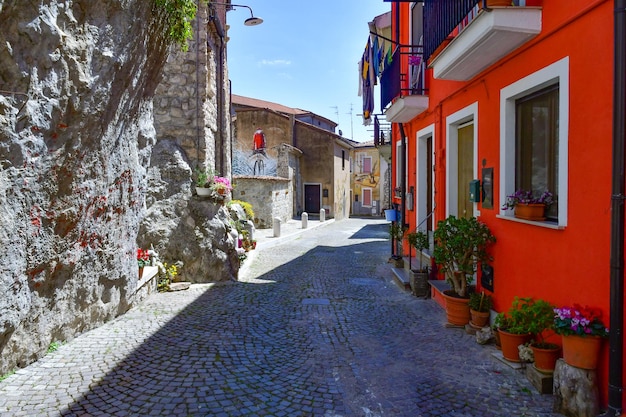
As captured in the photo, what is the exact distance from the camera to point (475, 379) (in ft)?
13.0

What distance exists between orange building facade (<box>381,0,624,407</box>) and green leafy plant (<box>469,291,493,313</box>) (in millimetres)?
102

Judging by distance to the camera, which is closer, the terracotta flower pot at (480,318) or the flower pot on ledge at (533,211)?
the flower pot on ledge at (533,211)

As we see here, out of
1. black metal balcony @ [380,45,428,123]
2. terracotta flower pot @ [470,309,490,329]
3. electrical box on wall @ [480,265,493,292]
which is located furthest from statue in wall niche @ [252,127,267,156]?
terracotta flower pot @ [470,309,490,329]

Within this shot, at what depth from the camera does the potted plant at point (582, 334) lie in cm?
313

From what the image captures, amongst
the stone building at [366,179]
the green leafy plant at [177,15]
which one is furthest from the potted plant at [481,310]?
the stone building at [366,179]

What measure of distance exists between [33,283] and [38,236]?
17.4 inches

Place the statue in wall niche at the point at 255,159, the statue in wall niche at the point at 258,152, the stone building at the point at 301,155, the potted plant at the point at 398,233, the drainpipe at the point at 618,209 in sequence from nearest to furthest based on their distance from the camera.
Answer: the drainpipe at the point at 618,209 → the potted plant at the point at 398,233 → the statue in wall niche at the point at 255,159 → the statue in wall niche at the point at 258,152 → the stone building at the point at 301,155

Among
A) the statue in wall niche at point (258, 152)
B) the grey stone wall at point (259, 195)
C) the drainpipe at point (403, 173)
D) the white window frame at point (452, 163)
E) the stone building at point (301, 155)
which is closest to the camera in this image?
the white window frame at point (452, 163)

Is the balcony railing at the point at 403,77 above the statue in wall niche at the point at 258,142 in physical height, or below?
below

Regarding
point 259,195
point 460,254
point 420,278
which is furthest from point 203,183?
point 259,195

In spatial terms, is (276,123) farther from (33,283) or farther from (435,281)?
(33,283)

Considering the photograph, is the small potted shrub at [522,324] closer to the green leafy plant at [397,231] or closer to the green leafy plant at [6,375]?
the green leafy plant at [6,375]

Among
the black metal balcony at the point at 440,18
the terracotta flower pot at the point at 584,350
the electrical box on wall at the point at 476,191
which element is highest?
the black metal balcony at the point at 440,18

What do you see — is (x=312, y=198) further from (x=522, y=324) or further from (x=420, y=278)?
(x=522, y=324)
